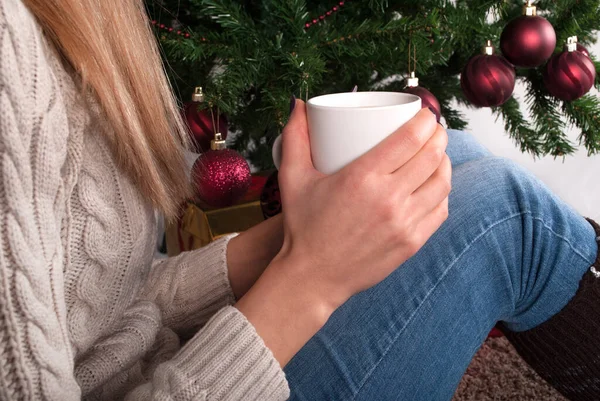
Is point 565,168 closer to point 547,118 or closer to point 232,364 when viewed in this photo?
point 547,118

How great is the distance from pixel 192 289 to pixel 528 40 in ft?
2.13

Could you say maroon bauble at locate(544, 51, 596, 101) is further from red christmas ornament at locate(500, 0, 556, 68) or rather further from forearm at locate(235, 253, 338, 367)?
forearm at locate(235, 253, 338, 367)

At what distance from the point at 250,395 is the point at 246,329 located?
5 cm

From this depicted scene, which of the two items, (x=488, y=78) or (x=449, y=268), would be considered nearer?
(x=449, y=268)

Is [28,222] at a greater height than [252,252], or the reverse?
[28,222]

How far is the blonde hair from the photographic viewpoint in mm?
471

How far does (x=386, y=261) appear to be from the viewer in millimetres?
490

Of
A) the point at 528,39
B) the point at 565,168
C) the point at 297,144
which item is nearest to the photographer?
the point at 297,144

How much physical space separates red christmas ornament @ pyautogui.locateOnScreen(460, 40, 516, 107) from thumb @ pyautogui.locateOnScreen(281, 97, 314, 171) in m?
0.54

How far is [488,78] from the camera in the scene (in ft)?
3.14

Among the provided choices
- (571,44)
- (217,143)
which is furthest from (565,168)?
(217,143)

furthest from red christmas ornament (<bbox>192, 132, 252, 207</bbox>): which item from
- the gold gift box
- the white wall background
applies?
the white wall background

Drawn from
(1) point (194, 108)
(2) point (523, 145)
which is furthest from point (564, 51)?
(1) point (194, 108)

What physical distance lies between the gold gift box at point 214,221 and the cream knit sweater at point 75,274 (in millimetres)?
529
